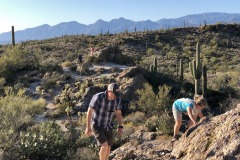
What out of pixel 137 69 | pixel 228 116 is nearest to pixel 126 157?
pixel 228 116

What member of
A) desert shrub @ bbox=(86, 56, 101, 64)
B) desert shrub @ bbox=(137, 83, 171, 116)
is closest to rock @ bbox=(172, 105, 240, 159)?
desert shrub @ bbox=(137, 83, 171, 116)

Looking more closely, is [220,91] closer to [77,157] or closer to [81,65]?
[81,65]

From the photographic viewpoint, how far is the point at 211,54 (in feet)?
162

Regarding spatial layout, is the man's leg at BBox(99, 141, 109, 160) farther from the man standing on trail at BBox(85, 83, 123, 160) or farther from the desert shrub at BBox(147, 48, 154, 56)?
the desert shrub at BBox(147, 48, 154, 56)

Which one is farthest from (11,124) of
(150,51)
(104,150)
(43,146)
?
(150,51)

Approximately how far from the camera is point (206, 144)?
25.3 ft

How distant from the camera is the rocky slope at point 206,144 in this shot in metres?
7.16

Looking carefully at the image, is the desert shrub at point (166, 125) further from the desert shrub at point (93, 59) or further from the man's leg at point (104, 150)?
the desert shrub at point (93, 59)

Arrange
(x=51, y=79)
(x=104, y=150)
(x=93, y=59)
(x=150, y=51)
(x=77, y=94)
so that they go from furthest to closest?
(x=150, y=51) < (x=93, y=59) < (x=51, y=79) < (x=77, y=94) < (x=104, y=150)

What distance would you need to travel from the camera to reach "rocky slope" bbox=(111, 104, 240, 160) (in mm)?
7156

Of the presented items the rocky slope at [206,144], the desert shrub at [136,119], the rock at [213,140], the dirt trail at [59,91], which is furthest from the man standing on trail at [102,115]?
the dirt trail at [59,91]

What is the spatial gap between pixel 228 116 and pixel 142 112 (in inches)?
377

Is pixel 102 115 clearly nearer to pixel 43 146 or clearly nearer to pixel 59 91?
pixel 43 146

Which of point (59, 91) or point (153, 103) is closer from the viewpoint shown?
point (153, 103)
